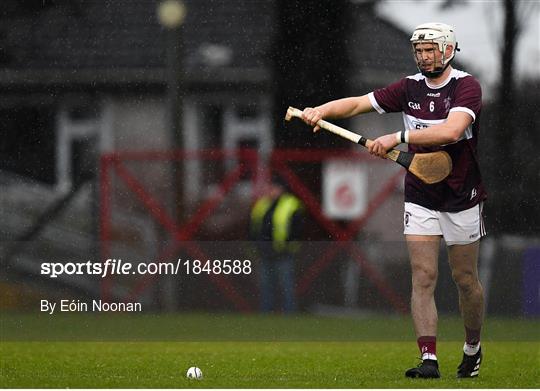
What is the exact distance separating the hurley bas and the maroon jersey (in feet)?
12.4

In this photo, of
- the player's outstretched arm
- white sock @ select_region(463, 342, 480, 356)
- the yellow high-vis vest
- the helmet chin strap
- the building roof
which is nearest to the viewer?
the helmet chin strap

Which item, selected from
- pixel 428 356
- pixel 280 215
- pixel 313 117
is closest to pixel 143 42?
pixel 280 215

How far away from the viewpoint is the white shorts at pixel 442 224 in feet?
29.9

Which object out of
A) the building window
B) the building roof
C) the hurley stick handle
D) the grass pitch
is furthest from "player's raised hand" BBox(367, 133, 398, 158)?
the building window

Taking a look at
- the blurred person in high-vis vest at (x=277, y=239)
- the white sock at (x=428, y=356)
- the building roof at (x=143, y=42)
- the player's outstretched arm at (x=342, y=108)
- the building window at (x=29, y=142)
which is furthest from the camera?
the building window at (x=29, y=142)

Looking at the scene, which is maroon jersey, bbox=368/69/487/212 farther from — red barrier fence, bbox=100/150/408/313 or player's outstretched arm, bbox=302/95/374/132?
red barrier fence, bbox=100/150/408/313

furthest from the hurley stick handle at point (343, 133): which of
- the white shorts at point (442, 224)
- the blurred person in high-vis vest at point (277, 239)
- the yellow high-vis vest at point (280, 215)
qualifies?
the yellow high-vis vest at point (280, 215)

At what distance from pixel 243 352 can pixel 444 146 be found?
8.16ft

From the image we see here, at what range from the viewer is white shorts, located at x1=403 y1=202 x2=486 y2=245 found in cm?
912

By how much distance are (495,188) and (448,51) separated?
14.4 feet

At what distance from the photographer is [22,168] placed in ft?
43.8

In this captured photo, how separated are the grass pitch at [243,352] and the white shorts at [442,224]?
74 centimetres

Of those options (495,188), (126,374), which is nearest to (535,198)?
(495,188)

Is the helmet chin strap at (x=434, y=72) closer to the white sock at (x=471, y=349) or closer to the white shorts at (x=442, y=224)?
the white shorts at (x=442, y=224)
